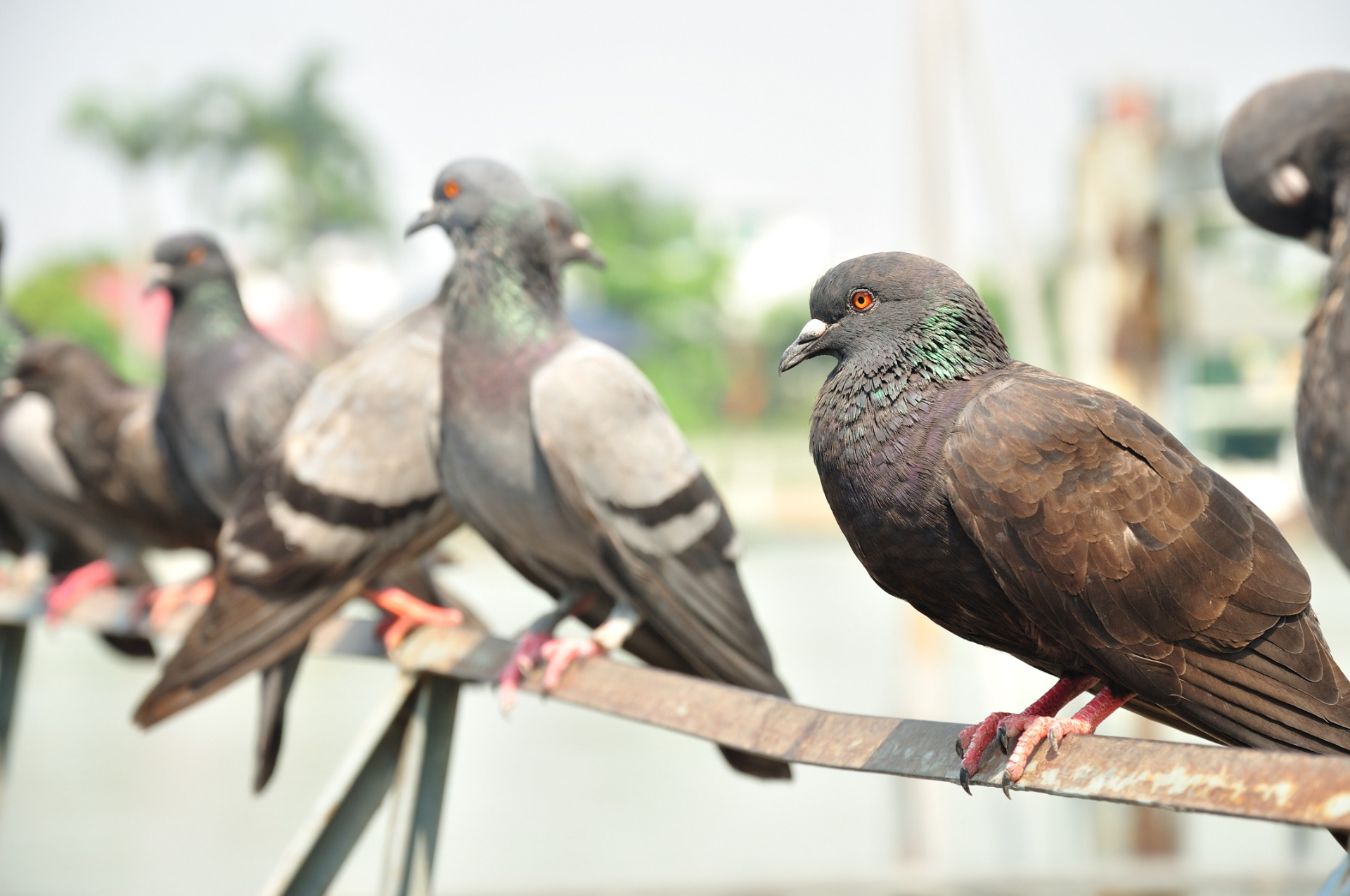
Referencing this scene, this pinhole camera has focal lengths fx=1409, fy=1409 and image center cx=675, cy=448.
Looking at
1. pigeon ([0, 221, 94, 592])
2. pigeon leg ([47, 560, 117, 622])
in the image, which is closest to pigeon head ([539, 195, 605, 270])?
pigeon leg ([47, 560, 117, 622])

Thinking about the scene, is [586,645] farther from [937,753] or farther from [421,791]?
[937,753]

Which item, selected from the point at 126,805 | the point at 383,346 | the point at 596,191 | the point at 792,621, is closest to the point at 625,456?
the point at 383,346

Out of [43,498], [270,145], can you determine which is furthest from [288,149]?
[43,498]

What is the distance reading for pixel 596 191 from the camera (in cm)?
6719

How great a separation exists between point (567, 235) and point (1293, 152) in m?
2.47

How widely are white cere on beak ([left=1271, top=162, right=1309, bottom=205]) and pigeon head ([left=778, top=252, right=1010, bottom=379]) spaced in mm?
1851

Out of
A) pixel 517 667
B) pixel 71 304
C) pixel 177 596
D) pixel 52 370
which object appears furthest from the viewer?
pixel 71 304

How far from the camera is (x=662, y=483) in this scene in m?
4.11

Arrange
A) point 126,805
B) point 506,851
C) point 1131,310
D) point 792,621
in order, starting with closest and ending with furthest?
point 1131,310 < point 506,851 < point 126,805 < point 792,621

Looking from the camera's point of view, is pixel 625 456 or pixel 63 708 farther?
pixel 63 708

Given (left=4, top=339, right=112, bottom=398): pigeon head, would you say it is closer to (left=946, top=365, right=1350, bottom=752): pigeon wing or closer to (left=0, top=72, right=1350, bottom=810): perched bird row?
(left=0, top=72, right=1350, bottom=810): perched bird row

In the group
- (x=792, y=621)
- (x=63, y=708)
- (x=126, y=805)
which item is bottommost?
(x=792, y=621)

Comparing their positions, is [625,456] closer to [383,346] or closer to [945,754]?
[383,346]

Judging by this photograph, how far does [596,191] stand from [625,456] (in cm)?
6438
